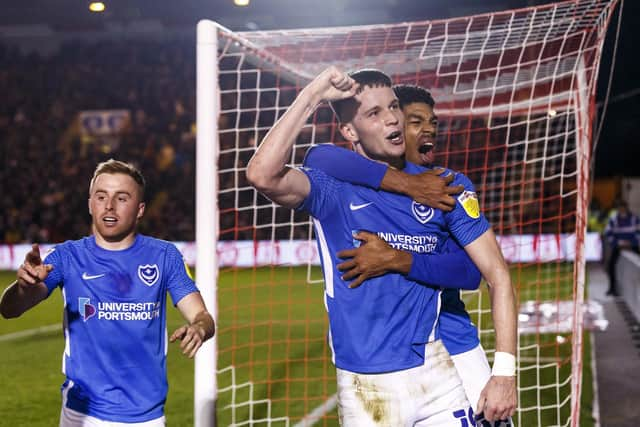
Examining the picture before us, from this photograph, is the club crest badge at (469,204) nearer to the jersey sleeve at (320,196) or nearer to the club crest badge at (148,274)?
the jersey sleeve at (320,196)

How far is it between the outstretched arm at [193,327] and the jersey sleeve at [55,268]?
18.6 inches

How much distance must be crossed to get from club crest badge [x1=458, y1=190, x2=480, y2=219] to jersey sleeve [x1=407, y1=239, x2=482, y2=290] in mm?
170

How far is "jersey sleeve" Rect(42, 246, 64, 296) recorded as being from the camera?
3.11 metres

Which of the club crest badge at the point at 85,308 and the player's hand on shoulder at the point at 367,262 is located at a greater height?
the player's hand on shoulder at the point at 367,262

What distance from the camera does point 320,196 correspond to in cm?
271

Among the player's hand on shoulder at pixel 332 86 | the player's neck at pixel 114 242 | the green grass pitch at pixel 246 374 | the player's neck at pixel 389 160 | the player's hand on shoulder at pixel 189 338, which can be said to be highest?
the player's hand on shoulder at pixel 332 86

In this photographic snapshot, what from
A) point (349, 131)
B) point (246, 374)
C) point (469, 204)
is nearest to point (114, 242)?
point (349, 131)

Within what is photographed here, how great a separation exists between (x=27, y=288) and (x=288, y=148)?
1153 mm

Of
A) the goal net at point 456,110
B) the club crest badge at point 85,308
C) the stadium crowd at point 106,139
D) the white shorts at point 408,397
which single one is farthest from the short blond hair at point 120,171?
the stadium crowd at point 106,139

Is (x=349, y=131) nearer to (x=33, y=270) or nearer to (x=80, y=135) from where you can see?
(x=33, y=270)

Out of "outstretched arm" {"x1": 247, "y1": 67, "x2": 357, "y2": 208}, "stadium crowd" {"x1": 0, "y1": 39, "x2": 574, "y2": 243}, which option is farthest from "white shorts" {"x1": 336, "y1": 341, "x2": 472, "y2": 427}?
"stadium crowd" {"x1": 0, "y1": 39, "x2": 574, "y2": 243}

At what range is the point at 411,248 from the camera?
9.00ft

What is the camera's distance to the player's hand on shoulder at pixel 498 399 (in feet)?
8.25

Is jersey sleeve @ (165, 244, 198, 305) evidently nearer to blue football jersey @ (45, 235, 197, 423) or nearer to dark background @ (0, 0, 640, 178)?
blue football jersey @ (45, 235, 197, 423)
